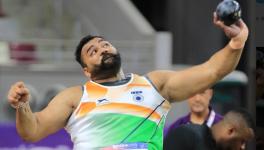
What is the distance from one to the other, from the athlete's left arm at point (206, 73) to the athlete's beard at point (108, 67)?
18 cm

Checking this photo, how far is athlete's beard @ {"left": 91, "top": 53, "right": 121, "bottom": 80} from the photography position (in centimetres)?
358

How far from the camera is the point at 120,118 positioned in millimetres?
3508

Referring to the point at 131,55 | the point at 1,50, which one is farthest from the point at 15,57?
the point at 131,55

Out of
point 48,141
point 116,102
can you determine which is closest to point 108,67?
point 116,102

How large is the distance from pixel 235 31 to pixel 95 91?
743 millimetres

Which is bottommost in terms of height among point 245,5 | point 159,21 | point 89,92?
point 159,21

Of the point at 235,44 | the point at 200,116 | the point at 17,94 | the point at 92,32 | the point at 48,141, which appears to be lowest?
the point at 48,141

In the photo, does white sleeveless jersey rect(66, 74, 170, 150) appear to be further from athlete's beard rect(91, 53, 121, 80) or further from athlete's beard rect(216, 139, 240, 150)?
athlete's beard rect(216, 139, 240, 150)

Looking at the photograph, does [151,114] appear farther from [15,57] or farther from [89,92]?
→ [15,57]

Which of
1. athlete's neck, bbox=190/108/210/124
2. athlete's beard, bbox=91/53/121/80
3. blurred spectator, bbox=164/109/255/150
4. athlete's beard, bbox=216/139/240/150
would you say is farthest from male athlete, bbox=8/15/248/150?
athlete's neck, bbox=190/108/210/124

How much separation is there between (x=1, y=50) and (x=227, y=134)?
514 centimetres

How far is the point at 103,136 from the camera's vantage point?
3.50 metres

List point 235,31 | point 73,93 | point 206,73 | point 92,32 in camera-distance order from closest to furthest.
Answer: point 235,31 < point 206,73 < point 73,93 < point 92,32

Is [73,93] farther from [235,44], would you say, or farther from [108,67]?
[235,44]
